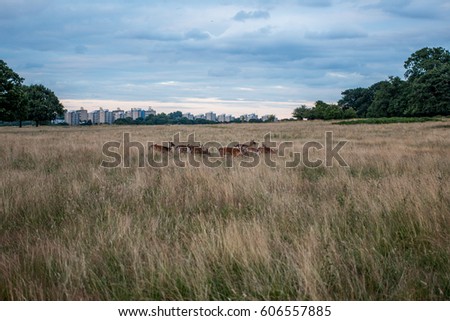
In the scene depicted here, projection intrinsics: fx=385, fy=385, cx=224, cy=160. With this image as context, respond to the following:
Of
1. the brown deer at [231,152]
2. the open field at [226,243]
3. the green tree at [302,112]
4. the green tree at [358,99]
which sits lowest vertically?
the open field at [226,243]

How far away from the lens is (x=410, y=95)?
44906 millimetres

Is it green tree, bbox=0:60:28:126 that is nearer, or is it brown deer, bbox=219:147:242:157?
brown deer, bbox=219:147:242:157

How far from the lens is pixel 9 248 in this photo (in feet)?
12.5

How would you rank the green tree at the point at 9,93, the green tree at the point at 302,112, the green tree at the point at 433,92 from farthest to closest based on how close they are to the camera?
the green tree at the point at 302,112 < the green tree at the point at 433,92 < the green tree at the point at 9,93

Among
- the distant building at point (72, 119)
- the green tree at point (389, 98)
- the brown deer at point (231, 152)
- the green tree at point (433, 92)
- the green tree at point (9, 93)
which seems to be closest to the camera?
the brown deer at point (231, 152)

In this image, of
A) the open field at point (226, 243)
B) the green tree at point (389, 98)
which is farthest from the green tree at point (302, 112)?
the open field at point (226, 243)

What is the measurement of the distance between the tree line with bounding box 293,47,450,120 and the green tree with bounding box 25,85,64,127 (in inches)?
2153

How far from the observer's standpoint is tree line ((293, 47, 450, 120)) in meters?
41.5

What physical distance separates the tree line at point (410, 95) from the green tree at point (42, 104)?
54.7m

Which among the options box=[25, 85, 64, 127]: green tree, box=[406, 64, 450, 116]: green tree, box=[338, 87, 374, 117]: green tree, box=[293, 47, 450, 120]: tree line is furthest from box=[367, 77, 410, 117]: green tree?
box=[25, 85, 64, 127]: green tree

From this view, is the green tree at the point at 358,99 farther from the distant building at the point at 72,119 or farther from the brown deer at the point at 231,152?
the brown deer at the point at 231,152

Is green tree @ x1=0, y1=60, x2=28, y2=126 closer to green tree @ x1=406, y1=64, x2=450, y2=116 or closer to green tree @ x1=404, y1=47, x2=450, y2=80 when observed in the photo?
green tree @ x1=406, y1=64, x2=450, y2=116

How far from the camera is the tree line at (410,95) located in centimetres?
4147

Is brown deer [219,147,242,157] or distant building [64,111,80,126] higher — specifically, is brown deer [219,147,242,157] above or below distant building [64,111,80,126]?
below
